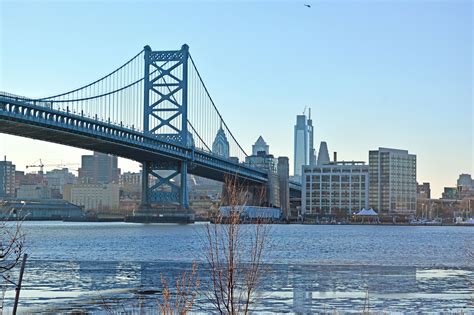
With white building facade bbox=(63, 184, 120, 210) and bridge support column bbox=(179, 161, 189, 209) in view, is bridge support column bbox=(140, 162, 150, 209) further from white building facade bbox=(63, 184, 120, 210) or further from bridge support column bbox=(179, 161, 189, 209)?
white building facade bbox=(63, 184, 120, 210)

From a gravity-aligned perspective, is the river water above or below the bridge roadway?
below

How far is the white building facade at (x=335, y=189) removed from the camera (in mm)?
152375

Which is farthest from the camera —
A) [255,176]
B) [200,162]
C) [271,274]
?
[255,176]

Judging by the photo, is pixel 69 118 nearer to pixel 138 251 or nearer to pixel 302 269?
pixel 138 251

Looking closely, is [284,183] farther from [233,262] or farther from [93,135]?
[233,262]

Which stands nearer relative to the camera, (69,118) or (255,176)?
(69,118)

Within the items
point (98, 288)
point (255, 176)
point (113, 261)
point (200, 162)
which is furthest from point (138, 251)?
point (255, 176)

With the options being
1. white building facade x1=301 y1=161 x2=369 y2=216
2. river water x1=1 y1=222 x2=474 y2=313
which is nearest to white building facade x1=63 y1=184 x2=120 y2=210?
white building facade x1=301 y1=161 x2=369 y2=216

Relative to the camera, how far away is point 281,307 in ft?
61.3

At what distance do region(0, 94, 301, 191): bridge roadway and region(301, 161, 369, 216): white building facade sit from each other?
5553 cm

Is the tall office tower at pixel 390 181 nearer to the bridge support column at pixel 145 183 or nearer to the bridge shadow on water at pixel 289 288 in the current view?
the bridge support column at pixel 145 183

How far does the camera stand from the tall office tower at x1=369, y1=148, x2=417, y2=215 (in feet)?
537

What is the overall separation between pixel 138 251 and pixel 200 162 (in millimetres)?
48745

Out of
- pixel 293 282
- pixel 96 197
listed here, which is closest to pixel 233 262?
pixel 293 282
